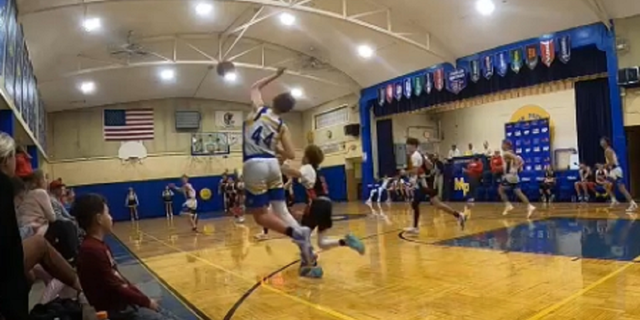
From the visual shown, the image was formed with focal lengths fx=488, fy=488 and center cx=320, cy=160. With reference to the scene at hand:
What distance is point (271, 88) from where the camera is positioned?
21.0 meters

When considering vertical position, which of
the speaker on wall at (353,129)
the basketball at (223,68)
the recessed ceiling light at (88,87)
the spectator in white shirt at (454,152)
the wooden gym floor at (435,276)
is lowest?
the wooden gym floor at (435,276)

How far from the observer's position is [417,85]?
17.4 metres

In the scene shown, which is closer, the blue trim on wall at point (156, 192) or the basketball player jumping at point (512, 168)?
the basketball player jumping at point (512, 168)

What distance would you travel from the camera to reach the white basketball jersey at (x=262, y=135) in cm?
451

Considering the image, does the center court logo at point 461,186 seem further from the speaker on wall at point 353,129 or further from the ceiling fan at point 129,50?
the ceiling fan at point 129,50

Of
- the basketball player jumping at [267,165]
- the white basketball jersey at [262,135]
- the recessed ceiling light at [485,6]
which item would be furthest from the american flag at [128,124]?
the white basketball jersey at [262,135]

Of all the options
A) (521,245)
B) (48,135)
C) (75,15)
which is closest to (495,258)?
(521,245)

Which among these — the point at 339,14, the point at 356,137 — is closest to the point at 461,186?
the point at 356,137

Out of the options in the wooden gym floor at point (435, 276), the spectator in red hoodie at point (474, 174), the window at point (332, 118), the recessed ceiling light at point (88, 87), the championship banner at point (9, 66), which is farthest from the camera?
the window at point (332, 118)

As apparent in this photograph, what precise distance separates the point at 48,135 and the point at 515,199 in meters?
18.6

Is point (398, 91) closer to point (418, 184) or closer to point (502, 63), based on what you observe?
point (502, 63)

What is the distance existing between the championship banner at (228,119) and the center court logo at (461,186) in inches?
450

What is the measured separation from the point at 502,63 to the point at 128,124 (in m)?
16.0

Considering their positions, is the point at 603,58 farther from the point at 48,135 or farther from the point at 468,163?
the point at 48,135
